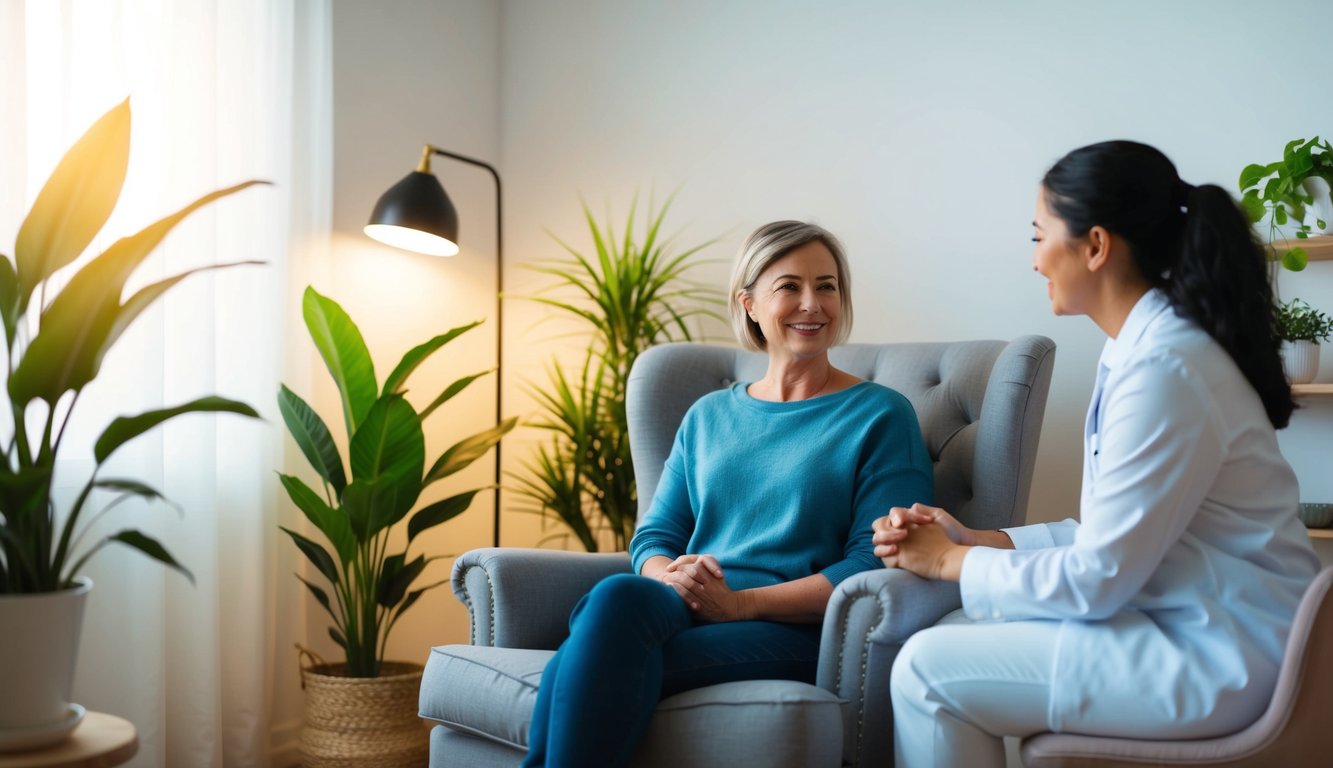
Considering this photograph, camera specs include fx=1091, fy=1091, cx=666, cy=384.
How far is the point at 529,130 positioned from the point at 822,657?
237 centimetres

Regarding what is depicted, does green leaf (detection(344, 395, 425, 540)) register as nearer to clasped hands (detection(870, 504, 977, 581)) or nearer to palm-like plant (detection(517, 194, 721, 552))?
palm-like plant (detection(517, 194, 721, 552))

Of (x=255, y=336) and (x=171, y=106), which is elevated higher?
(x=171, y=106)

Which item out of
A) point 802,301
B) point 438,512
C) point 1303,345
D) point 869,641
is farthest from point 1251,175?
point 438,512

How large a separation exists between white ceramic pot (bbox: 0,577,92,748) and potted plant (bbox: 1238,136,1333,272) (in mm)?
2153

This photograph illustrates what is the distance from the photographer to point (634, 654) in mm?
1563

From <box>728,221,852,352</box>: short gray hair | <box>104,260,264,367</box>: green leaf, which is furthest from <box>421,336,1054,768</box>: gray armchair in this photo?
<box>104,260,264,367</box>: green leaf

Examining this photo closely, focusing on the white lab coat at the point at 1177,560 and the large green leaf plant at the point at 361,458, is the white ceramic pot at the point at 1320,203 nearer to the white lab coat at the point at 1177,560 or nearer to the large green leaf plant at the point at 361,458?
the white lab coat at the point at 1177,560

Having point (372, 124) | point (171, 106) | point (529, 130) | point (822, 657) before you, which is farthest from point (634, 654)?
point (529, 130)

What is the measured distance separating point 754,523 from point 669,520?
22cm

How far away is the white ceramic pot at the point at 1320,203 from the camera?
7.30ft

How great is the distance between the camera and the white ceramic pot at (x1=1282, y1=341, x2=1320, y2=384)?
2191 millimetres

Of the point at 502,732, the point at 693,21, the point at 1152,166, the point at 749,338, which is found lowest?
the point at 502,732

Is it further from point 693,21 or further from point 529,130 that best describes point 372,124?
point 693,21

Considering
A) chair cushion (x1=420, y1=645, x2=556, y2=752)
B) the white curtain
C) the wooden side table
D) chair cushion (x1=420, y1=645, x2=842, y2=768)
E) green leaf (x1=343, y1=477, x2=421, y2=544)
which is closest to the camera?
the wooden side table
